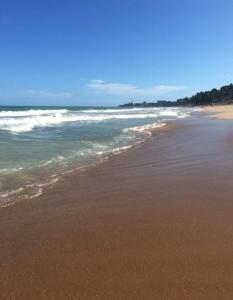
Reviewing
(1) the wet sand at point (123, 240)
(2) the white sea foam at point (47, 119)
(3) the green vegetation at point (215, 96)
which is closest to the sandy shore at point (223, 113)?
(2) the white sea foam at point (47, 119)

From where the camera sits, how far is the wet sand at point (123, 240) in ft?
10.8

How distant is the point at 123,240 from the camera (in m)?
4.34

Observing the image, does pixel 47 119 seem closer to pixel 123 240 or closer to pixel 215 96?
pixel 123 240

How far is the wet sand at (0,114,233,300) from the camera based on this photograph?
3301mm

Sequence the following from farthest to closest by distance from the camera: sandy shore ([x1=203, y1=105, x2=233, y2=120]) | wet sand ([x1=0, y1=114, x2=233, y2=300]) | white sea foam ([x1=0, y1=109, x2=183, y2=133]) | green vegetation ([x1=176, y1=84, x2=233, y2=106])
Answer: green vegetation ([x1=176, y1=84, x2=233, y2=106]), sandy shore ([x1=203, y1=105, x2=233, y2=120]), white sea foam ([x1=0, y1=109, x2=183, y2=133]), wet sand ([x1=0, y1=114, x2=233, y2=300])

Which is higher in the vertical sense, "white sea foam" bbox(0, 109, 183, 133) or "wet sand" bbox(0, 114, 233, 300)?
"wet sand" bbox(0, 114, 233, 300)

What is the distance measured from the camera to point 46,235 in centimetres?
459

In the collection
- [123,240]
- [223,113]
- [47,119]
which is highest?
[123,240]

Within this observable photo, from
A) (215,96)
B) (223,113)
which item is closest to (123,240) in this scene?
(223,113)

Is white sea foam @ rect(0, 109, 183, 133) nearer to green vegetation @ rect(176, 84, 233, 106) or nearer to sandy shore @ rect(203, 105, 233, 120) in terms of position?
sandy shore @ rect(203, 105, 233, 120)

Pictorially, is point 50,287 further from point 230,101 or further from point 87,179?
point 230,101

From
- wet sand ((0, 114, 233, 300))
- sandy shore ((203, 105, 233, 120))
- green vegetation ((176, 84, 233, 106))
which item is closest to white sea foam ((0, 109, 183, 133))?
sandy shore ((203, 105, 233, 120))

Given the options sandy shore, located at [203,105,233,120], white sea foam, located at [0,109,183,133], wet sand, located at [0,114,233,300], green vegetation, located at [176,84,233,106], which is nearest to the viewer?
wet sand, located at [0,114,233,300]

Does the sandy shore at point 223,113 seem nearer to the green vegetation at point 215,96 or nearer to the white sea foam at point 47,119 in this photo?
the white sea foam at point 47,119
